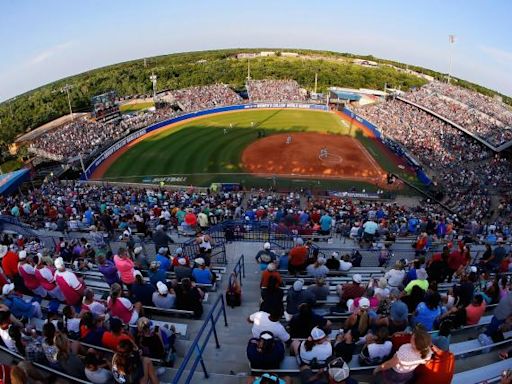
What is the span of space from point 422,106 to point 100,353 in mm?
53282

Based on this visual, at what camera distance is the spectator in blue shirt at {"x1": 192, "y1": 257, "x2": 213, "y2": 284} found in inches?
334

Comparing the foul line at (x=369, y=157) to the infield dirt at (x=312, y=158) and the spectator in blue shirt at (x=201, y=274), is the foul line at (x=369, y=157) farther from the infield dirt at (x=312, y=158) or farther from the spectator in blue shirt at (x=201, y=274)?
the spectator in blue shirt at (x=201, y=274)

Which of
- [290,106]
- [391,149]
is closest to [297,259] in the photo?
[391,149]

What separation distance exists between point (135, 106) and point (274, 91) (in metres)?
24.3

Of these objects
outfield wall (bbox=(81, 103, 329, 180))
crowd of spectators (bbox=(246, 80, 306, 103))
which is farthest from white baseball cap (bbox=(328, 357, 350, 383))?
crowd of spectators (bbox=(246, 80, 306, 103))

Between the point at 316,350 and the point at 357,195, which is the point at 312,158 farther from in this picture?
the point at 316,350

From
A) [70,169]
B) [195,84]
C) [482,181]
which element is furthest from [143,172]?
[195,84]

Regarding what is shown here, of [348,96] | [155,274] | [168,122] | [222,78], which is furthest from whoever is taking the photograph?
[222,78]

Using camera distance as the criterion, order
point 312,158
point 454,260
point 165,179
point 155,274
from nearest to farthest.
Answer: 1. point 155,274
2. point 454,260
3. point 165,179
4. point 312,158

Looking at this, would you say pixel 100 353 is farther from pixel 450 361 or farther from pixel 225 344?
pixel 450 361

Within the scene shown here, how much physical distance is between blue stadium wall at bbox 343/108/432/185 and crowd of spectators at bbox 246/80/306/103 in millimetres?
10020

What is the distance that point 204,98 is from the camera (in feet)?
193

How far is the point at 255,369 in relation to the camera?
5637 mm

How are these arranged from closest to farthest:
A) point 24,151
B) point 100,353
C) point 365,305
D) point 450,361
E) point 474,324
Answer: point 450,361 < point 100,353 < point 365,305 < point 474,324 < point 24,151
